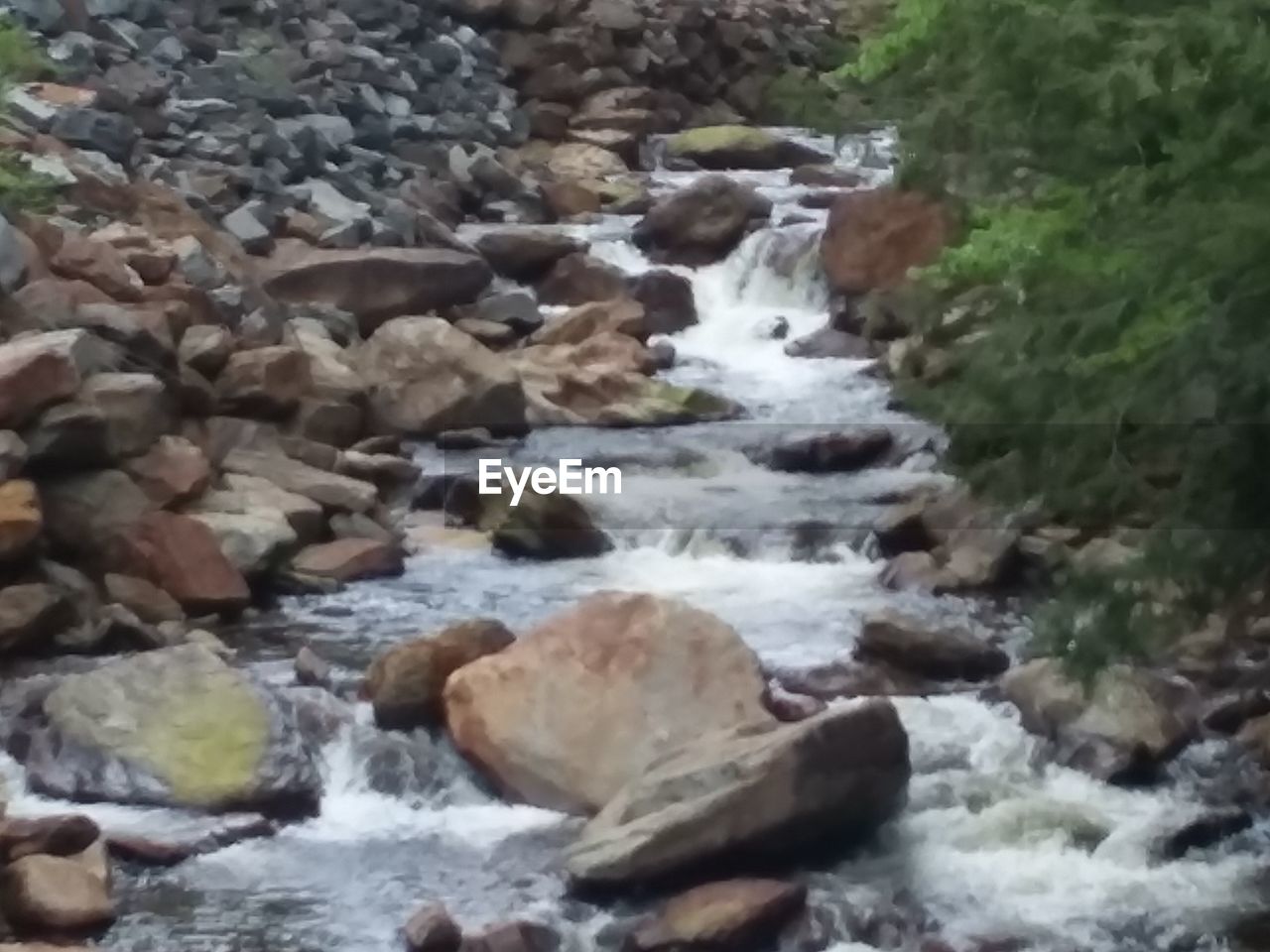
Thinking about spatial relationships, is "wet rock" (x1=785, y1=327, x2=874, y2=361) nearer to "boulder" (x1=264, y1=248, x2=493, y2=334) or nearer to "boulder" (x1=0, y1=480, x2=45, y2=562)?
"boulder" (x1=264, y1=248, x2=493, y2=334)

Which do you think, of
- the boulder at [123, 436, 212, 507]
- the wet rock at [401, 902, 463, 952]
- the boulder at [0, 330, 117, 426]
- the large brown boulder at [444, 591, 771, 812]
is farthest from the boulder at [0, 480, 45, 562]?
the wet rock at [401, 902, 463, 952]

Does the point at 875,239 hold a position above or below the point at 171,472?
above

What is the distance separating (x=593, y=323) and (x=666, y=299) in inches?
42.5

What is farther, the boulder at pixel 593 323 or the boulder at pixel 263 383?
the boulder at pixel 593 323

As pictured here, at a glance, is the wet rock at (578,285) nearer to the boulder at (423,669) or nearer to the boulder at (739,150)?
the boulder at (739,150)

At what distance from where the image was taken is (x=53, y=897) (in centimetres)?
560

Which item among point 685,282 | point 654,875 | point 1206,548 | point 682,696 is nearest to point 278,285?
point 685,282

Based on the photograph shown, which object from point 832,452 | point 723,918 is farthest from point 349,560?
point 723,918

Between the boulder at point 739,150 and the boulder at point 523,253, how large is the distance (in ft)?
13.4

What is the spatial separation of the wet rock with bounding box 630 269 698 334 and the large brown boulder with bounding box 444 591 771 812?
6794mm

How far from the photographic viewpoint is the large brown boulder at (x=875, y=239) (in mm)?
13109

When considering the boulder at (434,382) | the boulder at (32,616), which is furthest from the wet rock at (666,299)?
the boulder at (32,616)

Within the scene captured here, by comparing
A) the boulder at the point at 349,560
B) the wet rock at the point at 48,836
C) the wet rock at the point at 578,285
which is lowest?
the wet rock at the point at 48,836

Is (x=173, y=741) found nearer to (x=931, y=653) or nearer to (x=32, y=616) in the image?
(x=32, y=616)
